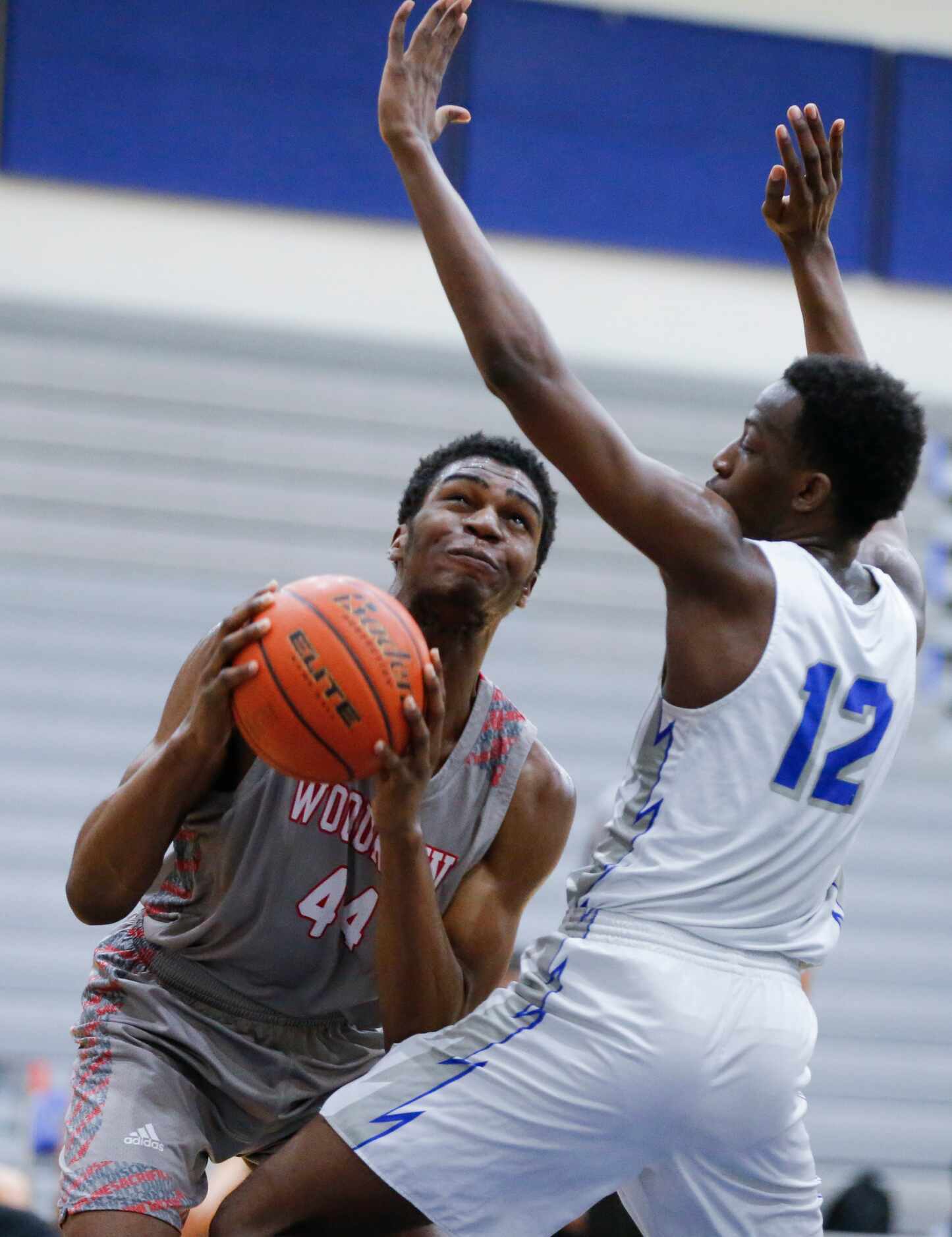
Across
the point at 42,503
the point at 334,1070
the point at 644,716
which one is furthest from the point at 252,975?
the point at 42,503

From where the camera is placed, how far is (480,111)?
829cm

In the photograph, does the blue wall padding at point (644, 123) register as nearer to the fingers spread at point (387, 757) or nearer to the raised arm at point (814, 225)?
the raised arm at point (814, 225)

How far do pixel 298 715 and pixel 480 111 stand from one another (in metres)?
6.00

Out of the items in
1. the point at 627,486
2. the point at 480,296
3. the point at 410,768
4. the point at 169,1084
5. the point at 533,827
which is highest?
the point at 480,296

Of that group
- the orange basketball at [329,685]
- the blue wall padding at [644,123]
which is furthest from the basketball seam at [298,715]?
the blue wall padding at [644,123]

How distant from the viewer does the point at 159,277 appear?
8.06m

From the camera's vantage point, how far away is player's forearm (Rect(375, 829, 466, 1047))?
315 cm

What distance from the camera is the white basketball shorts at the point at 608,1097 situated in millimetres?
2945

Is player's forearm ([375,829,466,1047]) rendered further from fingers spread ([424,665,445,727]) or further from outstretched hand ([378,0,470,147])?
outstretched hand ([378,0,470,147])

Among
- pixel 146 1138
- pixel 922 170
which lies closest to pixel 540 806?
pixel 146 1138

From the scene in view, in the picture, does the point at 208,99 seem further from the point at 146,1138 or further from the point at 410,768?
the point at 146,1138

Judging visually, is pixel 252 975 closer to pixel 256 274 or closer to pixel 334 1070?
pixel 334 1070

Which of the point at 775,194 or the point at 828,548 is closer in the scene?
the point at 828,548

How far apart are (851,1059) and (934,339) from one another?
3.99m
